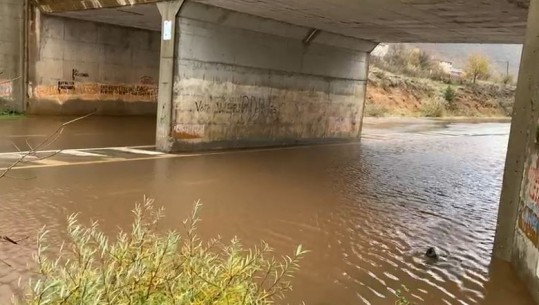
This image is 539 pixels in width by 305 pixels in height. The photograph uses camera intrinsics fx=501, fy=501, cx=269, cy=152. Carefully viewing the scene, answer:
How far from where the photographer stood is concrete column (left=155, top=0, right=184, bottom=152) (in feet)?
37.6

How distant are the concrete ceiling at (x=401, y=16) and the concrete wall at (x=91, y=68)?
2.92 metres

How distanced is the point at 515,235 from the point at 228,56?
8.89 meters

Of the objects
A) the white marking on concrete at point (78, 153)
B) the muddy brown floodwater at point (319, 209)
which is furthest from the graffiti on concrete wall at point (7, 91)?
the white marking on concrete at point (78, 153)

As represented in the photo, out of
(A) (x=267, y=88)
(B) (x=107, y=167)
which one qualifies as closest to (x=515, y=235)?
(B) (x=107, y=167)

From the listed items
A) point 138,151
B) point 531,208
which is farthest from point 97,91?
point 531,208

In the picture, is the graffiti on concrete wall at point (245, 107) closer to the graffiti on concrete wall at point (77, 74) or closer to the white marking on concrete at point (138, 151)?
the white marking on concrete at point (138, 151)

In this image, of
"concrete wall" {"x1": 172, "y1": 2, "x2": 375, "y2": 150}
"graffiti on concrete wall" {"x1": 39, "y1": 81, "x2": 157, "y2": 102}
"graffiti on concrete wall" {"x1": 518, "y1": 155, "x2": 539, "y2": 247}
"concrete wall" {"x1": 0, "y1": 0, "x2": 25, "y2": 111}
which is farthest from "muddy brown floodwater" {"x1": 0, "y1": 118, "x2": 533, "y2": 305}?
"graffiti on concrete wall" {"x1": 39, "y1": 81, "x2": 157, "y2": 102}

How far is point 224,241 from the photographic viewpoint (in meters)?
5.76

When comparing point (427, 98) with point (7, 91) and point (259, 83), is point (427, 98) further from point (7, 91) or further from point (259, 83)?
point (7, 91)

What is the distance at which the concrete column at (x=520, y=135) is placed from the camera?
5578 millimetres

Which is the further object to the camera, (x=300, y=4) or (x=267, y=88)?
(x=267, y=88)

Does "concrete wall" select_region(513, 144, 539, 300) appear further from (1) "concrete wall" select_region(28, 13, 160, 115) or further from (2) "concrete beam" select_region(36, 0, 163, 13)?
(1) "concrete wall" select_region(28, 13, 160, 115)

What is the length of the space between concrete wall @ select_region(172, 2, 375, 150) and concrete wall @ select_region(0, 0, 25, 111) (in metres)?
7.93

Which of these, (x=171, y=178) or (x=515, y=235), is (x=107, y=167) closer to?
(x=171, y=178)
